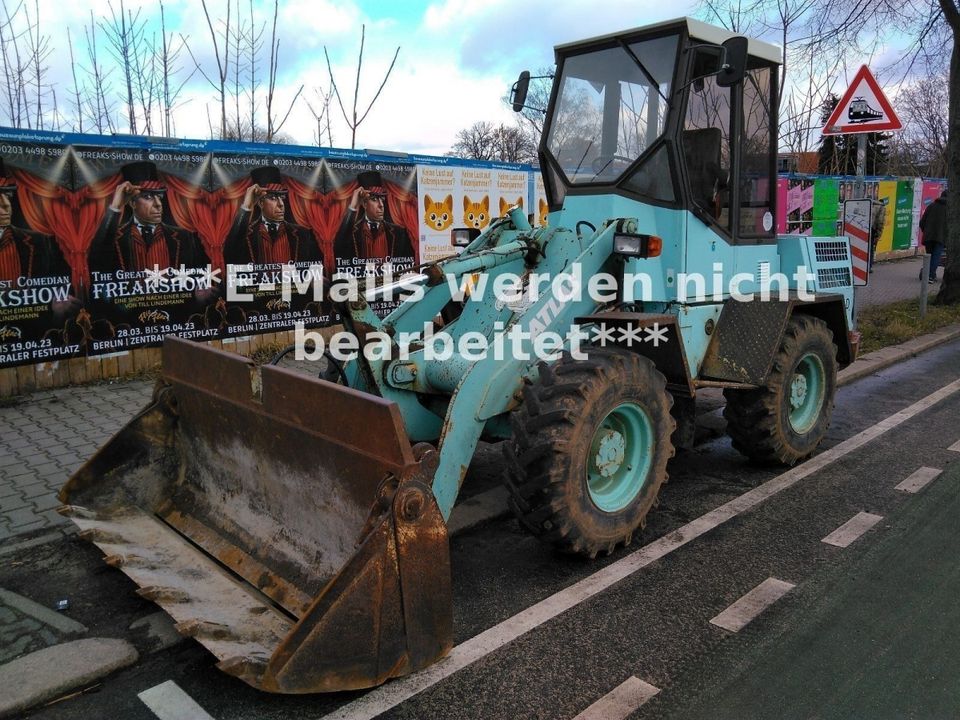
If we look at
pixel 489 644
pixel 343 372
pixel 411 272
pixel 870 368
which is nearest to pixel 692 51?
pixel 411 272

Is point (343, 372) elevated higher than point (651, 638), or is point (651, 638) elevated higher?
point (343, 372)

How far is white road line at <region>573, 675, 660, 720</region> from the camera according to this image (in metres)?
2.84

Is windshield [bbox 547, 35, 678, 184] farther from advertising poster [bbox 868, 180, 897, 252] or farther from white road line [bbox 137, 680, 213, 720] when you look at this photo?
advertising poster [bbox 868, 180, 897, 252]

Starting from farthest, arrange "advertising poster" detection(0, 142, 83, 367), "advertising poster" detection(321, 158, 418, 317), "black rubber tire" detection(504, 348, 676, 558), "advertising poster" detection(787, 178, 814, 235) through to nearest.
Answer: "advertising poster" detection(787, 178, 814, 235) → "advertising poster" detection(321, 158, 418, 317) → "advertising poster" detection(0, 142, 83, 367) → "black rubber tire" detection(504, 348, 676, 558)

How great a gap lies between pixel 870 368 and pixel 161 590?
7.94m

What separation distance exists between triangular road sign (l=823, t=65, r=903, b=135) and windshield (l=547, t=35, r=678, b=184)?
4.36m

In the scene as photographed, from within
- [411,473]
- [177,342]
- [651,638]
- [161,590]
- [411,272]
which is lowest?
[651,638]

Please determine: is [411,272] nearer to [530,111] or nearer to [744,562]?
[530,111]

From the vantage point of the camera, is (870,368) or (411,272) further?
(870,368)

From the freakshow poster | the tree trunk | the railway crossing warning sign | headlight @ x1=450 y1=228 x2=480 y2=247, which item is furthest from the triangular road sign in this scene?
the tree trunk

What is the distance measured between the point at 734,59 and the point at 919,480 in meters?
3.10

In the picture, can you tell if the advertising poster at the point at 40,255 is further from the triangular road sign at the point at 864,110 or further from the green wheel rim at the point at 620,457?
the triangular road sign at the point at 864,110

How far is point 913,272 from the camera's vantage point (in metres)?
18.6

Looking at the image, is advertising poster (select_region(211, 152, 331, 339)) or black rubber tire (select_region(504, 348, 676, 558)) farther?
advertising poster (select_region(211, 152, 331, 339))
